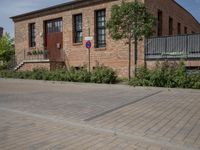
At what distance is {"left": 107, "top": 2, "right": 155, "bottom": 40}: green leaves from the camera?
48.3ft

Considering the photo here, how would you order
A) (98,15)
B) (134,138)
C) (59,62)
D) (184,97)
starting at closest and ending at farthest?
(134,138)
(184,97)
(98,15)
(59,62)

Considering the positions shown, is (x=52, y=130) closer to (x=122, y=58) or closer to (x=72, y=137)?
(x=72, y=137)

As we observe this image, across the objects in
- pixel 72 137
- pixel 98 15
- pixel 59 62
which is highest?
pixel 98 15

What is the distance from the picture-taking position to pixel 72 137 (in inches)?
220

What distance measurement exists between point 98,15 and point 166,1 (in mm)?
5656

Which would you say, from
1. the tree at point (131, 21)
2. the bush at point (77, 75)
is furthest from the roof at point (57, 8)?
the bush at point (77, 75)

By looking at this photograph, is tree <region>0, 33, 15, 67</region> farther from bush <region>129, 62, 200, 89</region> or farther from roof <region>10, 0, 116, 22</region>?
bush <region>129, 62, 200, 89</region>

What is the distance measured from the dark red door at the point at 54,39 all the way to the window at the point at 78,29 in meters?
1.83

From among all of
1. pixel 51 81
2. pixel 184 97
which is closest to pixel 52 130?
pixel 184 97

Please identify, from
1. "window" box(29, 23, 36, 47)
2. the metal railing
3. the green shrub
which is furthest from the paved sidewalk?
"window" box(29, 23, 36, 47)

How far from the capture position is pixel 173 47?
15.8m

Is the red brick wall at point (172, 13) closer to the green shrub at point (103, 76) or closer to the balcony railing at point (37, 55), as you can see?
the green shrub at point (103, 76)

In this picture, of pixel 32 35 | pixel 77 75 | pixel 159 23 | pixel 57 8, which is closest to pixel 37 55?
pixel 32 35

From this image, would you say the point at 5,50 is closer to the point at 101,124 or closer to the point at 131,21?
the point at 131,21
